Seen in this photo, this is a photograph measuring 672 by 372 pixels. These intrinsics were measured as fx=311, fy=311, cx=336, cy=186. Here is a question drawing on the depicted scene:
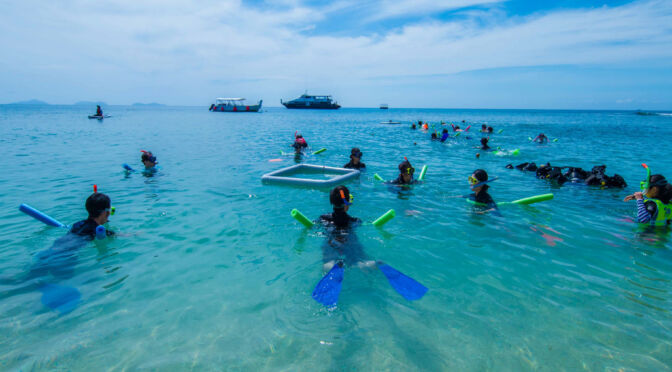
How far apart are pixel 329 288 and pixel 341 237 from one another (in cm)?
135

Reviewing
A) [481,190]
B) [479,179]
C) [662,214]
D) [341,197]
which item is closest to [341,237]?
[341,197]

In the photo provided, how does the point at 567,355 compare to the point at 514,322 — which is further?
the point at 514,322

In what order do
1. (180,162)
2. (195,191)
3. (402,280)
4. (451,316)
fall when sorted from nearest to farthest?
1. (451,316)
2. (402,280)
3. (195,191)
4. (180,162)

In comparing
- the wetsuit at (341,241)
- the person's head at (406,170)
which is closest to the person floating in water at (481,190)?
the person's head at (406,170)

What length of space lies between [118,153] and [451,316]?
59.2ft

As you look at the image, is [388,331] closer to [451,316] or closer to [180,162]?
[451,316]

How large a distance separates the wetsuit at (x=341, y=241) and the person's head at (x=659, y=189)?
18.9 ft

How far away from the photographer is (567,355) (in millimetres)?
3189

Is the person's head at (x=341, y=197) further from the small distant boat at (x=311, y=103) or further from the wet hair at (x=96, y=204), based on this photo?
the small distant boat at (x=311, y=103)

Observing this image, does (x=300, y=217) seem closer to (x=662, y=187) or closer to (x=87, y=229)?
(x=87, y=229)

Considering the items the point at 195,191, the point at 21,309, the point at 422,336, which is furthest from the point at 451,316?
the point at 195,191

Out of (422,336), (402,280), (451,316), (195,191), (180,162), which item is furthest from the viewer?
(180,162)

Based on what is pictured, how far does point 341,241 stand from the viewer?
538 cm

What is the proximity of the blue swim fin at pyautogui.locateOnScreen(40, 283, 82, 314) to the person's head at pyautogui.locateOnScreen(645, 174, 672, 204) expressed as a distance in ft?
32.0
